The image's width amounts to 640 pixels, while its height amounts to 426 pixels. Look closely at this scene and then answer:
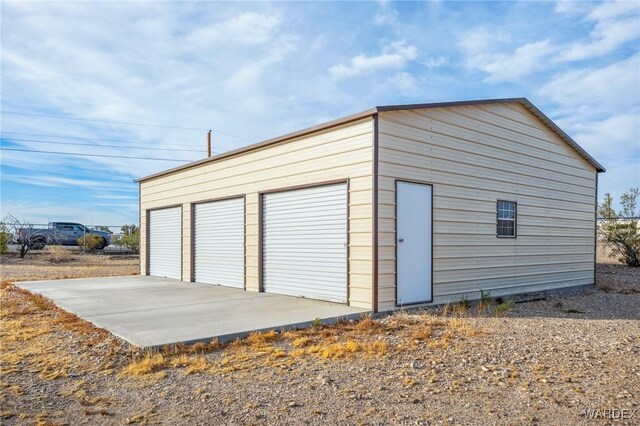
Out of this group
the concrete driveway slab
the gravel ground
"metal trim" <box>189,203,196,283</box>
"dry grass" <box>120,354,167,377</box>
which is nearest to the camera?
"dry grass" <box>120,354,167,377</box>

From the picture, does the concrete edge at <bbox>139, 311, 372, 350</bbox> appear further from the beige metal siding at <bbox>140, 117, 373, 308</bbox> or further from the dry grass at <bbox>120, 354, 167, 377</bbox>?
the beige metal siding at <bbox>140, 117, 373, 308</bbox>

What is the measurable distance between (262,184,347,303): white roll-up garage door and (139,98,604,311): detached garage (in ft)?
0.11

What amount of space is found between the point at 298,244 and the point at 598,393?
6538mm

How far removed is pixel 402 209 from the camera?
8203 millimetres

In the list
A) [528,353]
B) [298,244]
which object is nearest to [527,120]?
[298,244]

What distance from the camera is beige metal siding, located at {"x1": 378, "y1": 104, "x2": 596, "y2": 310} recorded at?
8188 millimetres

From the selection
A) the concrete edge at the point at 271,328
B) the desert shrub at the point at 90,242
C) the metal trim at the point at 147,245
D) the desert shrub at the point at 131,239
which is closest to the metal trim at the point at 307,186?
the concrete edge at the point at 271,328

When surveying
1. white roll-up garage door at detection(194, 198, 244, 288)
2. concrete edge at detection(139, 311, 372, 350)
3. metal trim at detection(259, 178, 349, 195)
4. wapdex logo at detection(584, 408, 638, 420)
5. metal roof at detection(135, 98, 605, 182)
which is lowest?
concrete edge at detection(139, 311, 372, 350)

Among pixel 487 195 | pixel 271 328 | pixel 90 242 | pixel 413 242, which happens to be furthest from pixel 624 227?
pixel 90 242

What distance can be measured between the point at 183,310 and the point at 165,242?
25.9 feet

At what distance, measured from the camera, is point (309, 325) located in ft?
21.9

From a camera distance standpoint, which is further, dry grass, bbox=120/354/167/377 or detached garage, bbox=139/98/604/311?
detached garage, bbox=139/98/604/311

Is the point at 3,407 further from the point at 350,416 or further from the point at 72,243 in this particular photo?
the point at 72,243

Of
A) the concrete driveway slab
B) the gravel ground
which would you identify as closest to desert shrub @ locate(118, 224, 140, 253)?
the gravel ground
